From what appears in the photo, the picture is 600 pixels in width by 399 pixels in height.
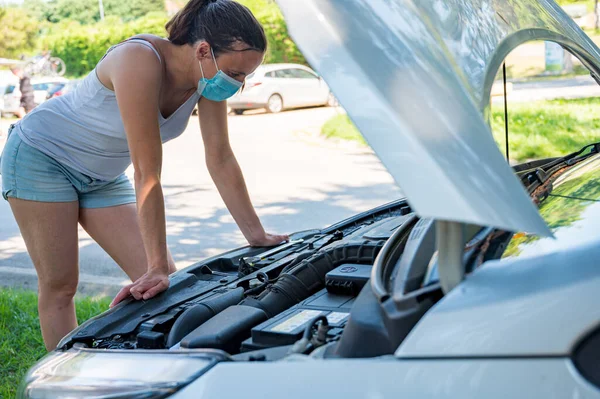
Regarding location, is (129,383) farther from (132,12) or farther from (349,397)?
(132,12)

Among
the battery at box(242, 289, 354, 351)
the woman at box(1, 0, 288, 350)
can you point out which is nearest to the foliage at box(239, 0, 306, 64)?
the woman at box(1, 0, 288, 350)

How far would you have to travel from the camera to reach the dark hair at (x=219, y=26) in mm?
2562

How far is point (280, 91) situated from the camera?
58.5ft

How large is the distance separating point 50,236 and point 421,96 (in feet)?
6.20

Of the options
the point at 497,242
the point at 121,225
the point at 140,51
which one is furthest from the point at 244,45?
the point at 497,242

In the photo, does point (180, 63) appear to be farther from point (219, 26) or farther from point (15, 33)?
point (15, 33)

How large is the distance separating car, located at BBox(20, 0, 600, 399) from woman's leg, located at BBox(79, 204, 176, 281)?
3.20 ft

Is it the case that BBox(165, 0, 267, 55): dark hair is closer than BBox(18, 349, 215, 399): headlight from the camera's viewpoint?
No

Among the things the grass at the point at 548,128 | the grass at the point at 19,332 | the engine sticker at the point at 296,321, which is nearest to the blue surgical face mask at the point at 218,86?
the engine sticker at the point at 296,321

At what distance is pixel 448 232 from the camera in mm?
1378

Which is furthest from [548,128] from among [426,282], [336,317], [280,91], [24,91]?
[24,91]

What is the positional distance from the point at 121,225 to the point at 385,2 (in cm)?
177

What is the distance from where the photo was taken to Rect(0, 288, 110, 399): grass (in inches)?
142

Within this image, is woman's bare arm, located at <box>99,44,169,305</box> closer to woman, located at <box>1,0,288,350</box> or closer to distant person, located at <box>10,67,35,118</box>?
woman, located at <box>1,0,288,350</box>
